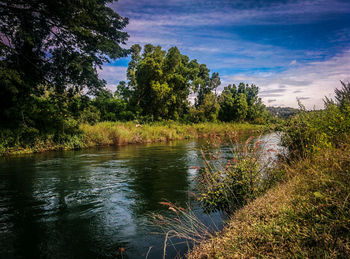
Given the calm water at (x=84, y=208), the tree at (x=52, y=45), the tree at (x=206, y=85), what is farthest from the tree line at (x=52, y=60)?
the tree at (x=206, y=85)

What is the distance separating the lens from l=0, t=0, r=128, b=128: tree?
12.6 m

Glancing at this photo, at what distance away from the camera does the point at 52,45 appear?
15.2m

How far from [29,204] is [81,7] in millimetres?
11027

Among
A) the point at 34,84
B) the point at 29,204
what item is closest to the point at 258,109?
the point at 34,84

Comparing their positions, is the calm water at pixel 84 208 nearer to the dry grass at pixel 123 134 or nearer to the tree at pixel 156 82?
the dry grass at pixel 123 134

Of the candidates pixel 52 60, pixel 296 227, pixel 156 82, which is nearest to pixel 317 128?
pixel 296 227

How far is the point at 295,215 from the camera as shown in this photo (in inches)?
105

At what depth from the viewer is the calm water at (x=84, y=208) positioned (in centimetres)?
383

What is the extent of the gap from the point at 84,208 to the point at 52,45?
13704mm

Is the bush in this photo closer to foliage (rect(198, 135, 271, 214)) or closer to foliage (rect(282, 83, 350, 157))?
foliage (rect(282, 83, 350, 157))

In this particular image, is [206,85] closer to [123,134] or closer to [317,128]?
[123,134]

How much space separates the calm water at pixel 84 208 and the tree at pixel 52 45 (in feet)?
22.6

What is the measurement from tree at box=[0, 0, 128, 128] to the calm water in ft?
22.6

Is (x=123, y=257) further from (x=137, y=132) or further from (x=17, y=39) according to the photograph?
(x=137, y=132)
